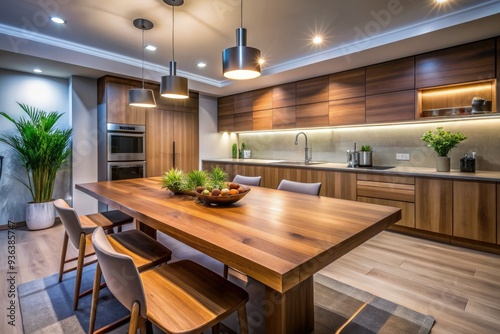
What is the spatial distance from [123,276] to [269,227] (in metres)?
0.65

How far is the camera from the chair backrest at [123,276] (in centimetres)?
98

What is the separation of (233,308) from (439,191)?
292 cm

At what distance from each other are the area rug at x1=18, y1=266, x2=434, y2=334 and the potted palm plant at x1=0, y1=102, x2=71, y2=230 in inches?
71.5

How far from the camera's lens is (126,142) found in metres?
4.29

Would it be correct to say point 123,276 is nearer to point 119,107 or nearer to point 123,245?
point 123,245

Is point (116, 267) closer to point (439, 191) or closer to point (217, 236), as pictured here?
point (217, 236)

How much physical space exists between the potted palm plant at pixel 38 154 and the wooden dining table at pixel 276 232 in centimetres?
234

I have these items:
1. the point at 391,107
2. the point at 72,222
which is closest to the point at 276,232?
the point at 72,222

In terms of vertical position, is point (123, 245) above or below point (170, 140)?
below

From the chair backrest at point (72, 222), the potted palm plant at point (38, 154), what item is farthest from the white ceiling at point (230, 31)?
the chair backrest at point (72, 222)

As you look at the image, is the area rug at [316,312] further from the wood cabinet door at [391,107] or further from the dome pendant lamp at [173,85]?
the wood cabinet door at [391,107]

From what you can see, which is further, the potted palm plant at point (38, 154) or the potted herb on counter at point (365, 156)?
the potted herb on counter at point (365, 156)

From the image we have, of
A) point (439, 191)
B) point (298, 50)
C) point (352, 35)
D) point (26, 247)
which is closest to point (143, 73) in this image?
point (298, 50)

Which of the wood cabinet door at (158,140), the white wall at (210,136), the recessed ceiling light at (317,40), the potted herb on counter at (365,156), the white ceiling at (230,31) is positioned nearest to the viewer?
the white ceiling at (230,31)
